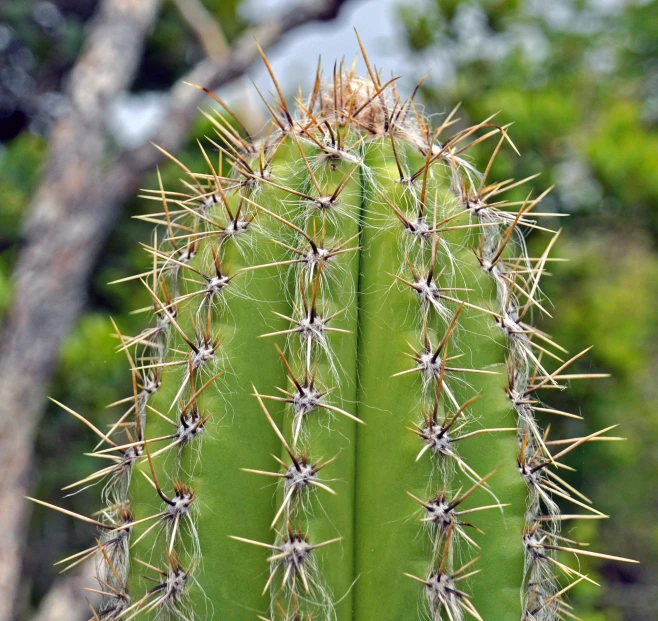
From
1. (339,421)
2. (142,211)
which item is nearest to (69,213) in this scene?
(142,211)

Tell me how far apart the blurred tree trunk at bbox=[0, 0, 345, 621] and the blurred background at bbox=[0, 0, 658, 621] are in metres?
0.01

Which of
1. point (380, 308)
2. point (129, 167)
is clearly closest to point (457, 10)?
point (129, 167)

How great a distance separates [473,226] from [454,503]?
50 cm

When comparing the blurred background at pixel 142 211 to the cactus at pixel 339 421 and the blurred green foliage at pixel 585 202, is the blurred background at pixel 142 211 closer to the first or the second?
the blurred green foliage at pixel 585 202

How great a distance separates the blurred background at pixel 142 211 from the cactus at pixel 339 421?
298 cm

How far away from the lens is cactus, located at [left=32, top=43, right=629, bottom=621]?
1116 mm

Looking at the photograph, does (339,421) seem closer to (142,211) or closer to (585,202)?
(585,202)

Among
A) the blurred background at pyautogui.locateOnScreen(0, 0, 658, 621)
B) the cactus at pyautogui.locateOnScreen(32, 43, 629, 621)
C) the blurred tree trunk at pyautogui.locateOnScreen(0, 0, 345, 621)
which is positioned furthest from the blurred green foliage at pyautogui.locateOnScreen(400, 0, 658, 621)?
the cactus at pyautogui.locateOnScreen(32, 43, 629, 621)

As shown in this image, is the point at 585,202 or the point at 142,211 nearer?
the point at 585,202

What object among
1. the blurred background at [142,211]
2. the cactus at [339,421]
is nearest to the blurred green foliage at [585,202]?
the blurred background at [142,211]

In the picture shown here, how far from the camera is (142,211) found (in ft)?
22.6

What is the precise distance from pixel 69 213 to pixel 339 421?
4.03m

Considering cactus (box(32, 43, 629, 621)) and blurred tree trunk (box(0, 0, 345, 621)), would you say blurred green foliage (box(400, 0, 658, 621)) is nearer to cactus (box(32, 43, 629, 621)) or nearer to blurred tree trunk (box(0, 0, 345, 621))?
blurred tree trunk (box(0, 0, 345, 621))

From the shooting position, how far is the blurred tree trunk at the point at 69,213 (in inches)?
164
